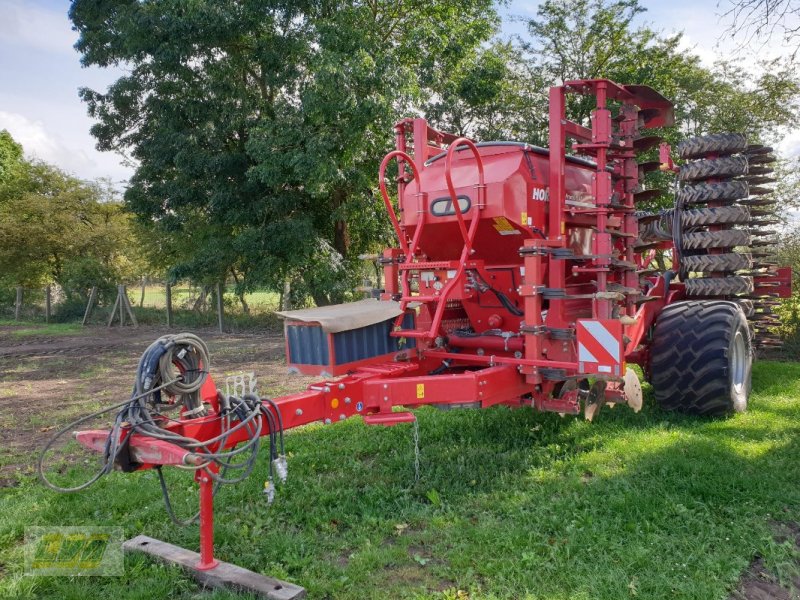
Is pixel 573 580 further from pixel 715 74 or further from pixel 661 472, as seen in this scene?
pixel 715 74

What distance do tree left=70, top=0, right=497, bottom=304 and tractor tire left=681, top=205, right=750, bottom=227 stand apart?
6420 millimetres

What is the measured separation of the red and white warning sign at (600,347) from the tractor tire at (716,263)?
2781mm

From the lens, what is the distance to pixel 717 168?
630 cm

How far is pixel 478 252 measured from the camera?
16.1 feet


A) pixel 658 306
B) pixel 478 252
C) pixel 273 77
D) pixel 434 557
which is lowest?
pixel 434 557

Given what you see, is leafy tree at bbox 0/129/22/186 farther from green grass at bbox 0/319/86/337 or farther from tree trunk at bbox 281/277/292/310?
tree trunk at bbox 281/277/292/310

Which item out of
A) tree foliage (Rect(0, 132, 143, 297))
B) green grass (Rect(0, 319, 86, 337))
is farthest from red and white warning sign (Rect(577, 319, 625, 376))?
tree foliage (Rect(0, 132, 143, 297))

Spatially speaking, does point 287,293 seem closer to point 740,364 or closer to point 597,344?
point 740,364

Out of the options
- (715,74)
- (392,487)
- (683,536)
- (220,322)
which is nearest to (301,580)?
(392,487)

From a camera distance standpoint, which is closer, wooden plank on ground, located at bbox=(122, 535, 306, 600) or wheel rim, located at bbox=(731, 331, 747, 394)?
wooden plank on ground, located at bbox=(122, 535, 306, 600)

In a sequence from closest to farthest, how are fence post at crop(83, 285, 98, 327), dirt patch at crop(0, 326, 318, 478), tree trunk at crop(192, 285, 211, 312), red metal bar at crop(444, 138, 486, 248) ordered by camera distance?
red metal bar at crop(444, 138, 486, 248) < dirt patch at crop(0, 326, 318, 478) < tree trunk at crop(192, 285, 211, 312) < fence post at crop(83, 285, 98, 327)

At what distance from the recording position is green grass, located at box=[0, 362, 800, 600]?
10.4 ft

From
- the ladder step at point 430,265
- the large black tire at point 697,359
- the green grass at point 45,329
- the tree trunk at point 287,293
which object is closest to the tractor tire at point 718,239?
the large black tire at point 697,359

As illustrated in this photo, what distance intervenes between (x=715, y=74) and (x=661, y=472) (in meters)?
15.3
